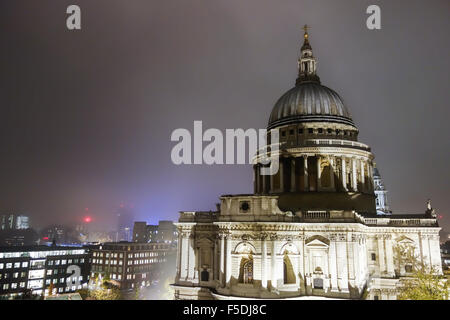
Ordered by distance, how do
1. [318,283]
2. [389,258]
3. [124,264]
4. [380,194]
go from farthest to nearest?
[124,264] → [380,194] → [389,258] → [318,283]

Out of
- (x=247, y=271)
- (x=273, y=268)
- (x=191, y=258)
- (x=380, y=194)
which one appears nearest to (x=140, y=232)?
(x=380, y=194)

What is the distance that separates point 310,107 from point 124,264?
9300cm

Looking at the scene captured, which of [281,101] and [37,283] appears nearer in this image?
[281,101]

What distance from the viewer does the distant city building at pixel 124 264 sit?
11844cm

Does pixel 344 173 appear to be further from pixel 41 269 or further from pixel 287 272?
pixel 41 269

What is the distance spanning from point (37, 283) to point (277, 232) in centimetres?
9549

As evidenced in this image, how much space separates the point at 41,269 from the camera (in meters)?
105

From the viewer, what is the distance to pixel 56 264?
109312 mm

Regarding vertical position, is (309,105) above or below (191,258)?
above

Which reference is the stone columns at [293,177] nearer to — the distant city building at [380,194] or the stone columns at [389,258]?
the stone columns at [389,258]

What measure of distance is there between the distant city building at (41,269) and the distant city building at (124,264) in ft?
16.3

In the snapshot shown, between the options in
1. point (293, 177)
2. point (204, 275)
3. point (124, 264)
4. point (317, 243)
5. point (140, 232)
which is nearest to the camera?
point (317, 243)
